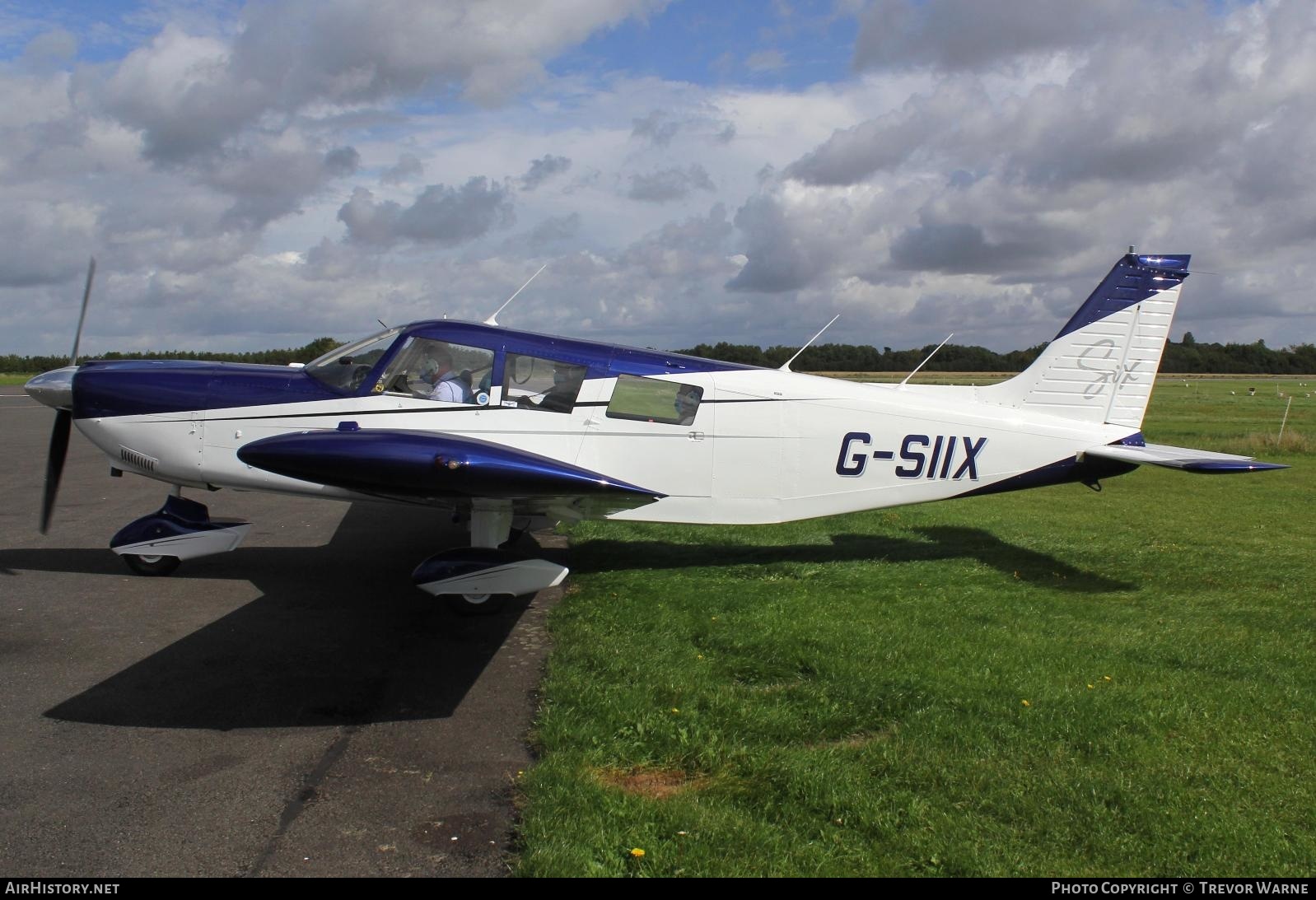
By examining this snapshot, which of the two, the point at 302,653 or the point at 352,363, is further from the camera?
the point at 352,363

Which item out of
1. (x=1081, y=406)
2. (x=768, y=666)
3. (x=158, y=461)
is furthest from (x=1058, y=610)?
(x=158, y=461)

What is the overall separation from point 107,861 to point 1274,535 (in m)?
11.3

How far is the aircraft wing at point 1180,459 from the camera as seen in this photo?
652 cm

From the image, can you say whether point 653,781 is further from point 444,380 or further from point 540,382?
point 444,380

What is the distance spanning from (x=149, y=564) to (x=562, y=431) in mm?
3922

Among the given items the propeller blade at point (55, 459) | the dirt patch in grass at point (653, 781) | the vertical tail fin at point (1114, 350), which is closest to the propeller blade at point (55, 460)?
the propeller blade at point (55, 459)

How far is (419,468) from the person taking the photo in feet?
17.5

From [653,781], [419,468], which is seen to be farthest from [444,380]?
[653,781]

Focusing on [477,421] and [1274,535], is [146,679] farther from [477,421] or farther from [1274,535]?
[1274,535]

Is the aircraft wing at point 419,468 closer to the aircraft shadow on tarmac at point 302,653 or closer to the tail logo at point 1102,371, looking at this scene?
the aircraft shadow on tarmac at point 302,653

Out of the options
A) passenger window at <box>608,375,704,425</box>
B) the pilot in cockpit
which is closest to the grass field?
passenger window at <box>608,375,704,425</box>

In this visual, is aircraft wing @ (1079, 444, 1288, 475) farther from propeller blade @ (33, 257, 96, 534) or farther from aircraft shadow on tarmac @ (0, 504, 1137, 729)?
propeller blade @ (33, 257, 96, 534)

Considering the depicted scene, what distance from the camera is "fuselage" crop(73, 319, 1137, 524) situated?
6766 mm

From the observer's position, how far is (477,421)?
6719 mm
